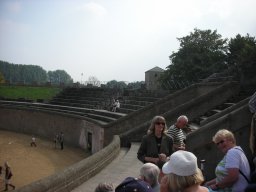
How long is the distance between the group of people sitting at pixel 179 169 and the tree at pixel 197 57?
31911 mm

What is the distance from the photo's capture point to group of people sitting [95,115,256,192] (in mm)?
3330

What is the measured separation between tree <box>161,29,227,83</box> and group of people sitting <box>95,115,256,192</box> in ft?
105

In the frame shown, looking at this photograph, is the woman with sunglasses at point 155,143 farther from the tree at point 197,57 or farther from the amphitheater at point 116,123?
the tree at point 197,57

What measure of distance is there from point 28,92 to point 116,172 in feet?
139

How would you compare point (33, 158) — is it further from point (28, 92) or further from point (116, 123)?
point (28, 92)

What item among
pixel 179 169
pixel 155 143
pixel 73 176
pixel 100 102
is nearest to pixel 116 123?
pixel 73 176

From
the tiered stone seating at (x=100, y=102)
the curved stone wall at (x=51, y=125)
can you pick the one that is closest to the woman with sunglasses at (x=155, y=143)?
the curved stone wall at (x=51, y=125)

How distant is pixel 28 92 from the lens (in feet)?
165

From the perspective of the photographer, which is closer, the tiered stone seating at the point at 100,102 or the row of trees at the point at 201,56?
the tiered stone seating at the point at 100,102

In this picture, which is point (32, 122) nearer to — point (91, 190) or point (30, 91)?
point (30, 91)

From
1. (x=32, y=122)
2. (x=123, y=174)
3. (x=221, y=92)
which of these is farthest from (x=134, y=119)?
(x=32, y=122)

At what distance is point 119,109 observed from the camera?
25.2 meters

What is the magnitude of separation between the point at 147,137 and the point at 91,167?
4118 mm

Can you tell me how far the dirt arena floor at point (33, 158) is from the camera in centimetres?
Answer: 1820
